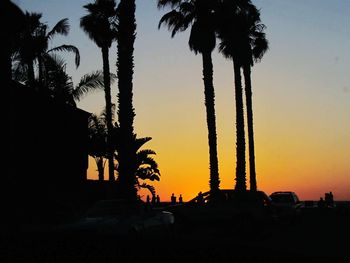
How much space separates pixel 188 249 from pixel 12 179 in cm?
624

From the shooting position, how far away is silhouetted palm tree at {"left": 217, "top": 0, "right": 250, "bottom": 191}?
3638 centimetres

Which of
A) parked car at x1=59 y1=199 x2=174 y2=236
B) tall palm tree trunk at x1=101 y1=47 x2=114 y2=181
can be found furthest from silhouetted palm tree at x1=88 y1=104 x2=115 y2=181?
parked car at x1=59 y1=199 x2=174 y2=236

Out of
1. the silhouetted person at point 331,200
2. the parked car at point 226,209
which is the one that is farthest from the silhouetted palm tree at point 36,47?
the silhouetted person at point 331,200

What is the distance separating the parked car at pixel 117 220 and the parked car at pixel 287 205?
12240 millimetres

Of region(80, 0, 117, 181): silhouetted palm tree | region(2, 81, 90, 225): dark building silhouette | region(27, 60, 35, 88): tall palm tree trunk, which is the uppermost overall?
region(80, 0, 117, 181): silhouetted palm tree

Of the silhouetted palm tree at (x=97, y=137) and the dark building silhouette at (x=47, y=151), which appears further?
the silhouetted palm tree at (x=97, y=137)

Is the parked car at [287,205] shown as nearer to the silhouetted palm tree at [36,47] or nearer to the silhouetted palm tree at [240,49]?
the silhouetted palm tree at [240,49]

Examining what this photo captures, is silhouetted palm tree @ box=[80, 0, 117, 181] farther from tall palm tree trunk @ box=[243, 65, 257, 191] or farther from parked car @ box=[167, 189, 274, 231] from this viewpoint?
parked car @ box=[167, 189, 274, 231]

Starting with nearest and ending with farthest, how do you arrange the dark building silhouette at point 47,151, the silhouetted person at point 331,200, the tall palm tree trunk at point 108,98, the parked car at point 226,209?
the parked car at point 226,209
the dark building silhouette at point 47,151
the tall palm tree trunk at point 108,98
the silhouetted person at point 331,200

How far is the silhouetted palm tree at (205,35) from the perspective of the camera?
3375 centimetres

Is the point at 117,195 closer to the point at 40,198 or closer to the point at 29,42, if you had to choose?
the point at 40,198

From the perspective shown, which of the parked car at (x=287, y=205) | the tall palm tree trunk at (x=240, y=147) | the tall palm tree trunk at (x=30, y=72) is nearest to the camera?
the parked car at (x=287, y=205)

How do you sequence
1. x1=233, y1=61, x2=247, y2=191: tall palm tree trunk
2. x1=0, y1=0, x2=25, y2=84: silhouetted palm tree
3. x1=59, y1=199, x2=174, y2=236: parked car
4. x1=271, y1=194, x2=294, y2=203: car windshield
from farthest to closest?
1. x1=233, y1=61, x2=247, y2=191: tall palm tree trunk
2. x1=271, y1=194, x2=294, y2=203: car windshield
3. x1=0, y1=0, x2=25, y2=84: silhouetted palm tree
4. x1=59, y1=199, x2=174, y2=236: parked car

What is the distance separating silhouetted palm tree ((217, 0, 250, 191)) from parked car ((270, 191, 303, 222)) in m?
6.08
